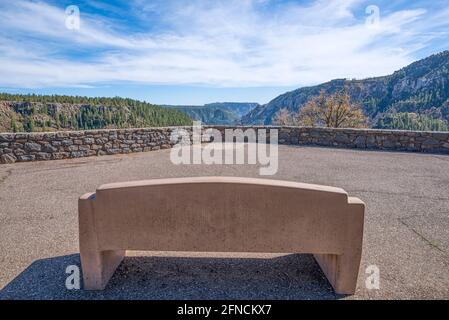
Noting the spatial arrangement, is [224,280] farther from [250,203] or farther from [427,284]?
[427,284]

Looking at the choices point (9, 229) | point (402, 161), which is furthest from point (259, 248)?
point (402, 161)

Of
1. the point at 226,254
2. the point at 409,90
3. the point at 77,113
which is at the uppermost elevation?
the point at 409,90

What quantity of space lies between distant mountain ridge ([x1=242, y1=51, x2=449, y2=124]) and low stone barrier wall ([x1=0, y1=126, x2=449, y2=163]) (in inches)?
2706

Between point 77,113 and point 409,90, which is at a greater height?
point 409,90

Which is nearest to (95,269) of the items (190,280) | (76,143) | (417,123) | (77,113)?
(190,280)

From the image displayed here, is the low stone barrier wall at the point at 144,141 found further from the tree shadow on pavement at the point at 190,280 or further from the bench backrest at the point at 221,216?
the bench backrest at the point at 221,216

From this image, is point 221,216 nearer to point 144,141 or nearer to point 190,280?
point 190,280

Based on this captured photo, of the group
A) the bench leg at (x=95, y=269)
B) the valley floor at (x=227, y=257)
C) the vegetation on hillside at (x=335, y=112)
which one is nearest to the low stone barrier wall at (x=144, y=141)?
the valley floor at (x=227, y=257)

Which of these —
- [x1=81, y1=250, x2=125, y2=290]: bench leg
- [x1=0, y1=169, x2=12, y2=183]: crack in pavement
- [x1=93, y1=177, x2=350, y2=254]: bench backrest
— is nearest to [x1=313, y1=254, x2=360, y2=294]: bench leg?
[x1=93, y1=177, x2=350, y2=254]: bench backrest

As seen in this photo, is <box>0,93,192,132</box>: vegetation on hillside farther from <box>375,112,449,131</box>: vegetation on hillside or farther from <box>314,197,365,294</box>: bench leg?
<box>314,197,365,294</box>: bench leg

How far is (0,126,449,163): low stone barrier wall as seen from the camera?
7.91 meters

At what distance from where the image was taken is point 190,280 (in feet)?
8.93

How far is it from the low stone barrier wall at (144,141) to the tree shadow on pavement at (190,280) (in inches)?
239

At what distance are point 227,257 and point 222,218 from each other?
0.95 metres
